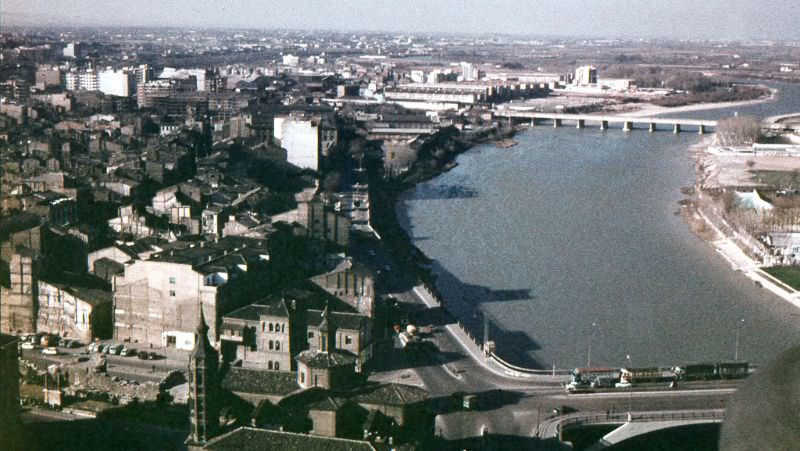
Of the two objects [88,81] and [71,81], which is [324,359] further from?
[88,81]

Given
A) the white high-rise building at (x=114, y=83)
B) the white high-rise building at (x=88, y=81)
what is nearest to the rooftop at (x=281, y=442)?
the white high-rise building at (x=114, y=83)

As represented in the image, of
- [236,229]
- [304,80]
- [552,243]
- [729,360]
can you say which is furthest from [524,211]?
[304,80]

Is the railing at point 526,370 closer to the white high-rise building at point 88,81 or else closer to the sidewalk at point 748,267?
the sidewalk at point 748,267

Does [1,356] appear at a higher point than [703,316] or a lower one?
higher

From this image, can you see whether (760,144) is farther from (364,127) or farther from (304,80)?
(304,80)

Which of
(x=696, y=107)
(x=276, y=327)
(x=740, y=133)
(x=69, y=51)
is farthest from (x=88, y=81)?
(x=276, y=327)
